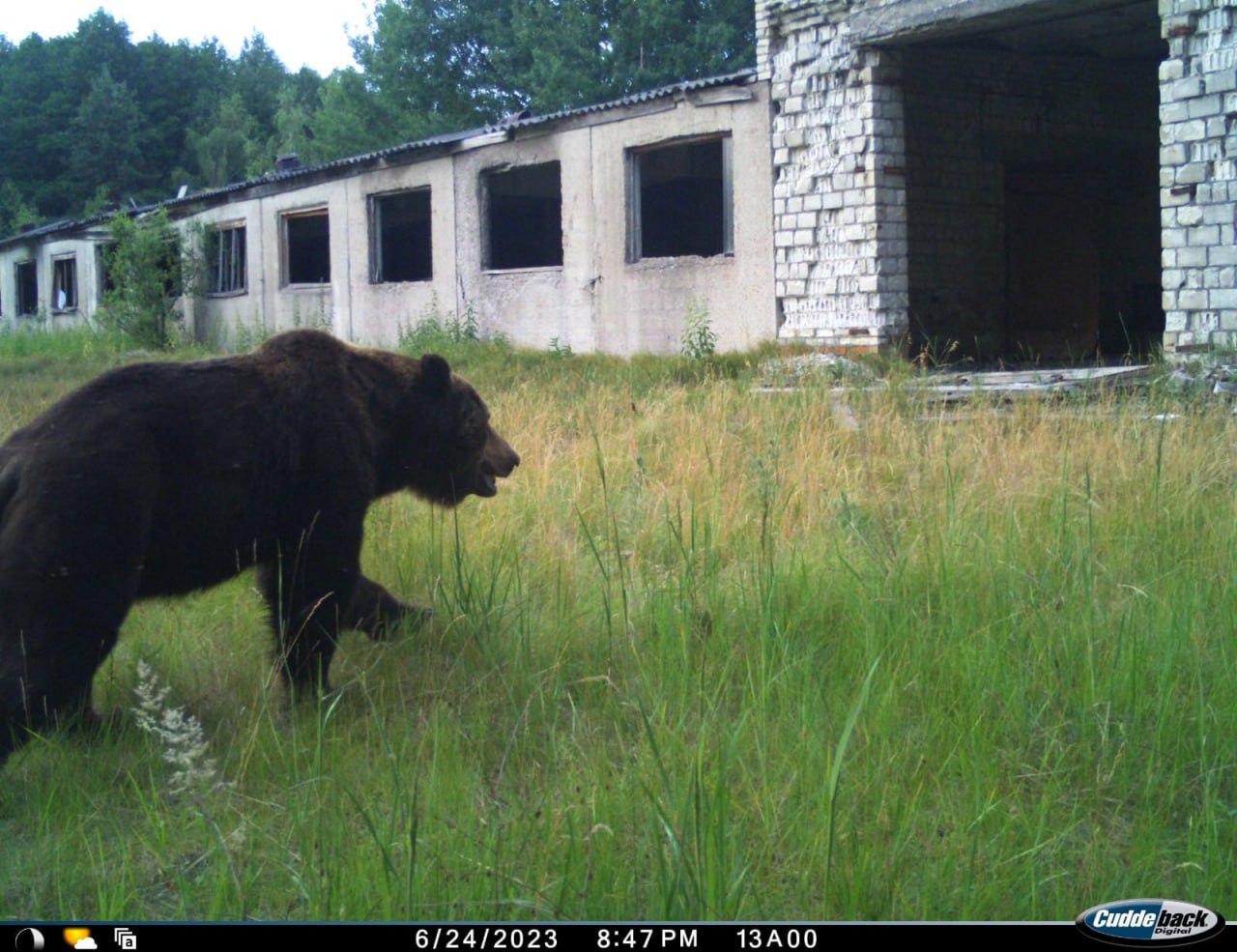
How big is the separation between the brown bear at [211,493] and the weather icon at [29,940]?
123 centimetres

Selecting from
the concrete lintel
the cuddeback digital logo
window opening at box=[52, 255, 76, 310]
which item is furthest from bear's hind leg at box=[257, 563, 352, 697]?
window opening at box=[52, 255, 76, 310]

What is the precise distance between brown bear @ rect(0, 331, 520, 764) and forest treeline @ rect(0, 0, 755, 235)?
3743cm

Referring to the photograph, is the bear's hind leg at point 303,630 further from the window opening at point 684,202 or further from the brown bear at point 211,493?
the window opening at point 684,202

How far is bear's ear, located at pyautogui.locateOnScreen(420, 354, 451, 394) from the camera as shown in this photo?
5270mm

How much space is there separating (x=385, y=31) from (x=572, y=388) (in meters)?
41.8

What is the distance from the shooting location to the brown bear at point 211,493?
12.9 feet

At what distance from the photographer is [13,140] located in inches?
2133

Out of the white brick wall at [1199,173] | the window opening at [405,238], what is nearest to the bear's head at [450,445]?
the white brick wall at [1199,173]

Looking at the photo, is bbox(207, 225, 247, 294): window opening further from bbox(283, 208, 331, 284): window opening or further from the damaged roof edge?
bbox(283, 208, 331, 284): window opening

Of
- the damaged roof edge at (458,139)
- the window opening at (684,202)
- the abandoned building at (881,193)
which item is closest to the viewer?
the abandoned building at (881,193)

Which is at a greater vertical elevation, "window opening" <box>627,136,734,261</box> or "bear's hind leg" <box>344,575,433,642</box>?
"window opening" <box>627,136,734,261</box>

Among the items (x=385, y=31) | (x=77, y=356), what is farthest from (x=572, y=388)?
(x=385, y=31)

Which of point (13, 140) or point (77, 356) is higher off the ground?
point (13, 140)

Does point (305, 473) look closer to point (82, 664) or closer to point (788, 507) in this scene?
point (82, 664)
